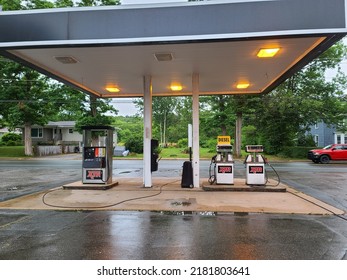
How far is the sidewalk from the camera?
6.57m

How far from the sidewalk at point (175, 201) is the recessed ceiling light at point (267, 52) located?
158 inches

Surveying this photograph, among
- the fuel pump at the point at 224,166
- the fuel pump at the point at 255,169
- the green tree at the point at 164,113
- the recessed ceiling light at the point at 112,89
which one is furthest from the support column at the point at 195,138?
the green tree at the point at 164,113

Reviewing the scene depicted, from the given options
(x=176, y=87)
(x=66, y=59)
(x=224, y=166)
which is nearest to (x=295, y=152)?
(x=176, y=87)

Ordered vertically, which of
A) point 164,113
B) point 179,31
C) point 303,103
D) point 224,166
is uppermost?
point 164,113

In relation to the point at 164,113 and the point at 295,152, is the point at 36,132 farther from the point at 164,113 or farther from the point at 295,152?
the point at 295,152

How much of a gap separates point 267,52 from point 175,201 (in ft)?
15.5

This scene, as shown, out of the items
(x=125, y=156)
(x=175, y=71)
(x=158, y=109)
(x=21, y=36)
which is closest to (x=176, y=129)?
(x=158, y=109)

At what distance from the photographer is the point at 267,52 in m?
7.33

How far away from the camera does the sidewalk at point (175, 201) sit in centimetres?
657

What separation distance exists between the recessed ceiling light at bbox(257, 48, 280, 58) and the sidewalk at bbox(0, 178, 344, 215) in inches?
158

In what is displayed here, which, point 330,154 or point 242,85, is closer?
point 242,85

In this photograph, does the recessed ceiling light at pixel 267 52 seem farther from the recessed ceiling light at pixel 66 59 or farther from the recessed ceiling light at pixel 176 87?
the recessed ceiling light at pixel 66 59
